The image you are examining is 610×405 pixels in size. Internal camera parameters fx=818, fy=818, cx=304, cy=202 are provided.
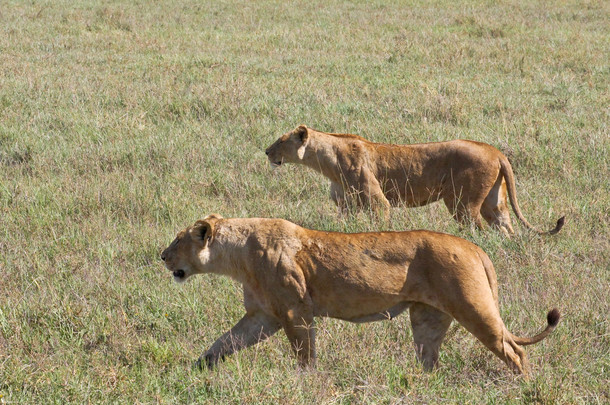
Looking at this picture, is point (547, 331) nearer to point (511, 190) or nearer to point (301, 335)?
point (301, 335)

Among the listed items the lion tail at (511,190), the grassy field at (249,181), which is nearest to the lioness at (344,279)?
the grassy field at (249,181)

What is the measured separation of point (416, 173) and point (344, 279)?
288 centimetres

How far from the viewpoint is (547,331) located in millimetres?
4219

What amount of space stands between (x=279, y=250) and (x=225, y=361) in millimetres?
669

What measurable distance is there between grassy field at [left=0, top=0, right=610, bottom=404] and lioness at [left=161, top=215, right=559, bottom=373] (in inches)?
7.4

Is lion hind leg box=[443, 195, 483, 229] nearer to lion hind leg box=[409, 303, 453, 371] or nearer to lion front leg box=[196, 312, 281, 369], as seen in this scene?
lion hind leg box=[409, 303, 453, 371]

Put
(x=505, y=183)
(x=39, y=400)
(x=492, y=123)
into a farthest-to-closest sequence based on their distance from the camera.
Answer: (x=492, y=123)
(x=505, y=183)
(x=39, y=400)

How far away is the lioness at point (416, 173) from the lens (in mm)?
6859

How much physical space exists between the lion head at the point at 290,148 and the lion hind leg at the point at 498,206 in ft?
5.65

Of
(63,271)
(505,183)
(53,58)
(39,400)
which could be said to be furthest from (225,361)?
(53,58)

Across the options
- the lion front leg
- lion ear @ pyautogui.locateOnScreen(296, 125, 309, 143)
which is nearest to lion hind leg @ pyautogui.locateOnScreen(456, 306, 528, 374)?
the lion front leg

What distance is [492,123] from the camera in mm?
10078

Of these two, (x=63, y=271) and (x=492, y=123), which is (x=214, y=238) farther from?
(x=492, y=123)

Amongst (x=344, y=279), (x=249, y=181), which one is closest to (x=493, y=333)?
(x=344, y=279)
